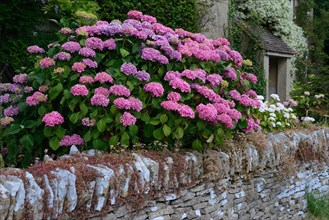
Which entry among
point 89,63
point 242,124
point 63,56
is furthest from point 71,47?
point 242,124

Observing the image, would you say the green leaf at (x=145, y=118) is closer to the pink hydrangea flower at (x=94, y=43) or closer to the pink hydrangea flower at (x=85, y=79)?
the pink hydrangea flower at (x=85, y=79)

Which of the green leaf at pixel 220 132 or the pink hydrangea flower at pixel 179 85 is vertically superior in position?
the pink hydrangea flower at pixel 179 85

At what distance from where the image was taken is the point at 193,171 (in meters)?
3.95

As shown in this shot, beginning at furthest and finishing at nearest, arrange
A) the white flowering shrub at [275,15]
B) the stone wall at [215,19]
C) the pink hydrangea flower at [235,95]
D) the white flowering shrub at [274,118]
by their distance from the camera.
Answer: the white flowering shrub at [275,15], the stone wall at [215,19], the white flowering shrub at [274,118], the pink hydrangea flower at [235,95]

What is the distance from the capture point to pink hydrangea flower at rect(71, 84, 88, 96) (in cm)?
367

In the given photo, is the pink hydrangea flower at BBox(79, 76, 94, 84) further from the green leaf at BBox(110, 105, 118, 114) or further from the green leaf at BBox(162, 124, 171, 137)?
the green leaf at BBox(162, 124, 171, 137)

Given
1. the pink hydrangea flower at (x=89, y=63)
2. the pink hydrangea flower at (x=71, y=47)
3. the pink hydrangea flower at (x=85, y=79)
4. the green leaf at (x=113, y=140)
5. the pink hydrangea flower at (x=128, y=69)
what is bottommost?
the green leaf at (x=113, y=140)

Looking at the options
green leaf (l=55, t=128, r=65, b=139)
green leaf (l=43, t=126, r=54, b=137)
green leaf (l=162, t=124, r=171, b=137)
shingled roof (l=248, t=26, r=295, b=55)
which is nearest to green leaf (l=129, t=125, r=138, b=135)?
green leaf (l=162, t=124, r=171, b=137)

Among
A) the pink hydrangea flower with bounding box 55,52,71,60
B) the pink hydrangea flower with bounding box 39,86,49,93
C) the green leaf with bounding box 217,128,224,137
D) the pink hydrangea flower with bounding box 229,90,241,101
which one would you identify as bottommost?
the green leaf with bounding box 217,128,224,137

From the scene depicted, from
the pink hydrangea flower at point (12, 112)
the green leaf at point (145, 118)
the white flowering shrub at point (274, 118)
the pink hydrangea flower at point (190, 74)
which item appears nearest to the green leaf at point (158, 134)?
the green leaf at point (145, 118)

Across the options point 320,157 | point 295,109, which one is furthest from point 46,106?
point 295,109

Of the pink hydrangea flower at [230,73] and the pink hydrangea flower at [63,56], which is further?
the pink hydrangea flower at [230,73]

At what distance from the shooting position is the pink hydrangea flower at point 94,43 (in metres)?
4.04

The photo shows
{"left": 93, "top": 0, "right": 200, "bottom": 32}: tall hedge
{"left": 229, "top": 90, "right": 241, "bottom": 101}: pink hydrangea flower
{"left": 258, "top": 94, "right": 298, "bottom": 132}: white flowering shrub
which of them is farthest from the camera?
{"left": 93, "top": 0, "right": 200, "bottom": 32}: tall hedge
